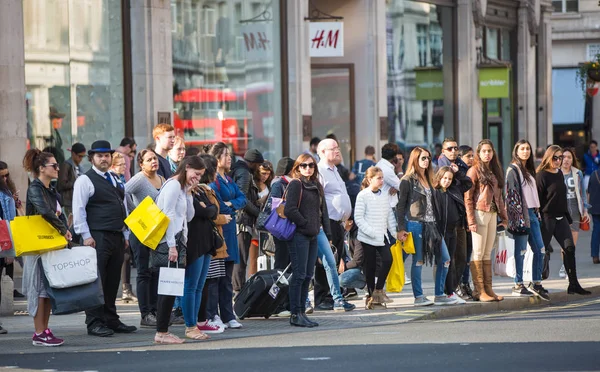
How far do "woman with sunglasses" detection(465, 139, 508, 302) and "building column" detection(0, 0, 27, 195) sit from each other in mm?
6894

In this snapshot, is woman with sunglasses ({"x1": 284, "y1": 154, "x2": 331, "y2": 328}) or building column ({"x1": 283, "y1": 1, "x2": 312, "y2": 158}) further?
building column ({"x1": 283, "y1": 1, "x2": 312, "y2": 158})

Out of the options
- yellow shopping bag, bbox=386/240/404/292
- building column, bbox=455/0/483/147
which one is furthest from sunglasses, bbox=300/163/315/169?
building column, bbox=455/0/483/147

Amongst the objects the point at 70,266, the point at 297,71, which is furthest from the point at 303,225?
the point at 297,71

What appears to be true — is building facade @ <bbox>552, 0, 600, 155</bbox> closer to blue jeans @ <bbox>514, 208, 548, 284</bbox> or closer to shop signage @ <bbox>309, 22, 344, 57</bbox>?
shop signage @ <bbox>309, 22, 344, 57</bbox>

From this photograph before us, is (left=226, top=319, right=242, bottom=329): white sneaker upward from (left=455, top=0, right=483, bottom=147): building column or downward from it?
downward

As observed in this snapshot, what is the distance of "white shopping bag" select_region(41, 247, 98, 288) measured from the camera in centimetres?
1188

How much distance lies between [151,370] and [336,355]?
1.65 m

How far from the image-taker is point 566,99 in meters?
49.6

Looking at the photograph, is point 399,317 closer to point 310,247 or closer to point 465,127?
point 310,247

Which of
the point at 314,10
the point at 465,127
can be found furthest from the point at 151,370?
the point at 465,127

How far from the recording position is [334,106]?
26938 millimetres

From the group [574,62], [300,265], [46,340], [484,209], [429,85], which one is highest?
[574,62]

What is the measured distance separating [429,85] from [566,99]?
807 inches

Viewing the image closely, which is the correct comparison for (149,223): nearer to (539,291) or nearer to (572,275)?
(539,291)
